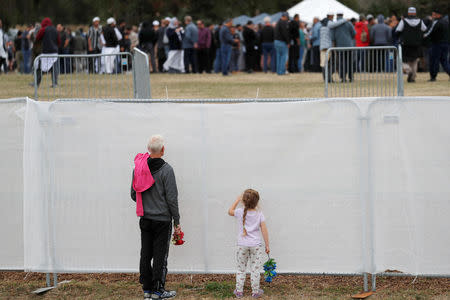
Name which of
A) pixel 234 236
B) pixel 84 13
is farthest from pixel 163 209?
pixel 84 13

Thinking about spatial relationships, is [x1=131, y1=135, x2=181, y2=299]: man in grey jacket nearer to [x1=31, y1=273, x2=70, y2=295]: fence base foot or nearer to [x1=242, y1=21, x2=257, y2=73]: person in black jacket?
[x1=31, y1=273, x2=70, y2=295]: fence base foot

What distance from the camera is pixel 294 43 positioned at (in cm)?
2664

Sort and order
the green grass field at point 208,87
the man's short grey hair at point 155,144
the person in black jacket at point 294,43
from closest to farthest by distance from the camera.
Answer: the man's short grey hair at point 155,144 → the green grass field at point 208,87 → the person in black jacket at point 294,43

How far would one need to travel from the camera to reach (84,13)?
182 ft

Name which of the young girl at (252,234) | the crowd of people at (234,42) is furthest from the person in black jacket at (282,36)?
the young girl at (252,234)

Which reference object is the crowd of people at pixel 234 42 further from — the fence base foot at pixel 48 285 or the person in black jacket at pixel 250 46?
the fence base foot at pixel 48 285

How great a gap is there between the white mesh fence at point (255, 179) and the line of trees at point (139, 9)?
109 ft

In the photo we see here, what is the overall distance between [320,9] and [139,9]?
45.8 feet

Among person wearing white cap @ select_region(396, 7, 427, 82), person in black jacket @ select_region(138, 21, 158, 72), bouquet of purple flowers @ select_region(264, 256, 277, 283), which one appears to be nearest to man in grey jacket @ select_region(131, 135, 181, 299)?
bouquet of purple flowers @ select_region(264, 256, 277, 283)

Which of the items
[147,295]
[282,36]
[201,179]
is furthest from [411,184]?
[282,36]

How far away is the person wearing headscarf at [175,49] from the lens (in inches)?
1084

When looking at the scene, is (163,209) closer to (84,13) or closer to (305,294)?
(305,294)

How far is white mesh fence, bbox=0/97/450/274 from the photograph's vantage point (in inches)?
282

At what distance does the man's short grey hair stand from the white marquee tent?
25137 mm
